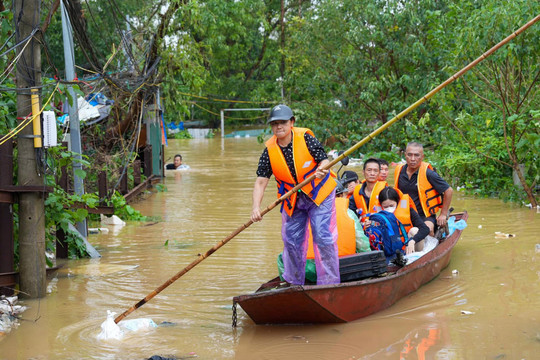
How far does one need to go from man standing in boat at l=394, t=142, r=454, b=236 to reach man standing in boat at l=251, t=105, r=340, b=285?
2252 millimetres

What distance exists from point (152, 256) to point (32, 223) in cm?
263

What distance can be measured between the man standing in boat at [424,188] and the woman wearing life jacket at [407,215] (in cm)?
37

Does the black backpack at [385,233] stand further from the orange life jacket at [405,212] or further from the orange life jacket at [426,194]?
the orange life jacket at [426,194]

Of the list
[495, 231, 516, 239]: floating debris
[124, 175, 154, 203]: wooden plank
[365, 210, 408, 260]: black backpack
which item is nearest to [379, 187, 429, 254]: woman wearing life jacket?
[365, 210, 408, 260]: black backpack

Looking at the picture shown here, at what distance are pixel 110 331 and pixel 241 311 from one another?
4.19ft

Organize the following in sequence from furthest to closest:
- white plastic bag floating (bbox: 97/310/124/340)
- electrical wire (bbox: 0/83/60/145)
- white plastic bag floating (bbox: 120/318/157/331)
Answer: electrical wire (bbox: 0/83/60/145)
white plastic bag floating (bbox: 120/318/157/331)
white plastic bag floating (bbox: 97/310/124/340)

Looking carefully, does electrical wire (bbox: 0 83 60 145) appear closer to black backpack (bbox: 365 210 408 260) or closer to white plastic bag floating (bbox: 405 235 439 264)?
black backpack (bbox: 365 210 408 260)

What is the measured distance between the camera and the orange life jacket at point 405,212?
304 inches

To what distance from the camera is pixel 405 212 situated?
25.3 feet

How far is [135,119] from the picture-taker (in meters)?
15.9

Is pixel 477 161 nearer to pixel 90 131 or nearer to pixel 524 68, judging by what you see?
pixel 524 68

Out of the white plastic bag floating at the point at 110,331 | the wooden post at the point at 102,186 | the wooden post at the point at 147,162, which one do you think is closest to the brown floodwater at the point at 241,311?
the white plastic bag floating at the point at 110,331

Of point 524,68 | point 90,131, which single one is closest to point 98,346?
point 524,68

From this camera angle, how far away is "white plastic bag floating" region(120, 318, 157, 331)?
618 centimetres
